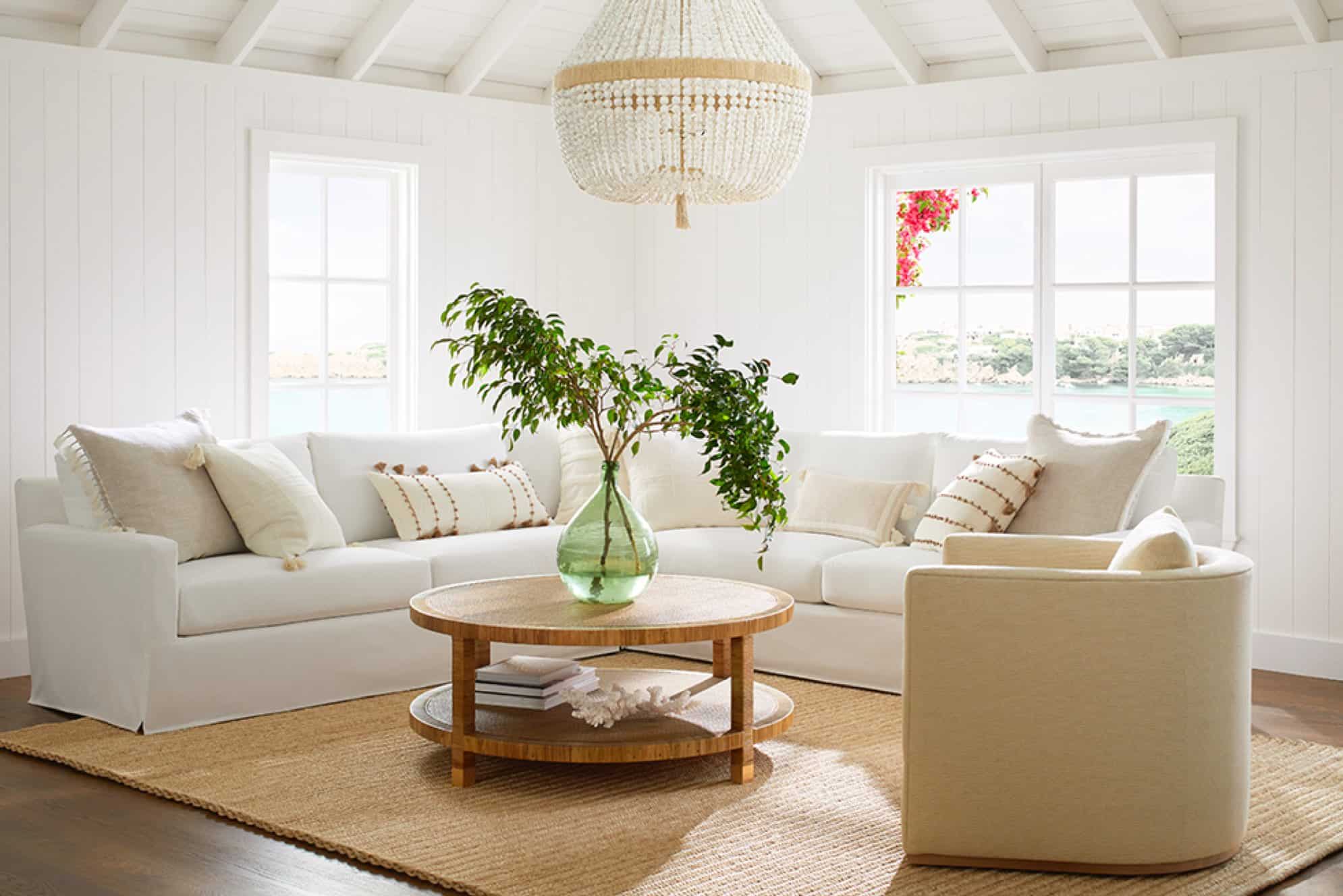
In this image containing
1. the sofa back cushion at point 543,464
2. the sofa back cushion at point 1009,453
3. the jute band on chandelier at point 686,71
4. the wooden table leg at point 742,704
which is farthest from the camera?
the sofa back cushion at point 543,464

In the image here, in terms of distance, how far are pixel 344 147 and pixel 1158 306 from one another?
3.19 metres

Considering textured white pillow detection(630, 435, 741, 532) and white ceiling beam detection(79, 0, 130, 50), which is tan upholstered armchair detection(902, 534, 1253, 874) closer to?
textured white pillow detection(630, 435, 741, 532)

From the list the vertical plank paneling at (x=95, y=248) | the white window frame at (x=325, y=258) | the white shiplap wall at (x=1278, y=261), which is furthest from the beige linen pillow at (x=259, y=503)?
the white shiplap wall at (x=1278, y=261)

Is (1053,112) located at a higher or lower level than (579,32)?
→ lower

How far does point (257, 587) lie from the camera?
450 cm

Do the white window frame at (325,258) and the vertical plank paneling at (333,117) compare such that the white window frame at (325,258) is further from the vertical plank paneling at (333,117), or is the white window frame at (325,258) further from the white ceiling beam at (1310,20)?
the white ceiling beam at (1310,20)

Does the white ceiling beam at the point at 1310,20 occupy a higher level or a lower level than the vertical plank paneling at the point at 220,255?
higher

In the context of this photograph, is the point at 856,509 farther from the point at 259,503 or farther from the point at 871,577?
the point at 259,503

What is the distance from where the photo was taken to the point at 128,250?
5.39 m

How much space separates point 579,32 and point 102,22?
2004 mm

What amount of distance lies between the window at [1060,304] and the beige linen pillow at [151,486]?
279cm

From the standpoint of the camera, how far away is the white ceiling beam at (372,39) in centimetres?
566

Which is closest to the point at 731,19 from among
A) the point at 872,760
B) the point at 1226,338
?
the point at 872,760

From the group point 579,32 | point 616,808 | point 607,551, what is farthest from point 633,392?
point 579,32
